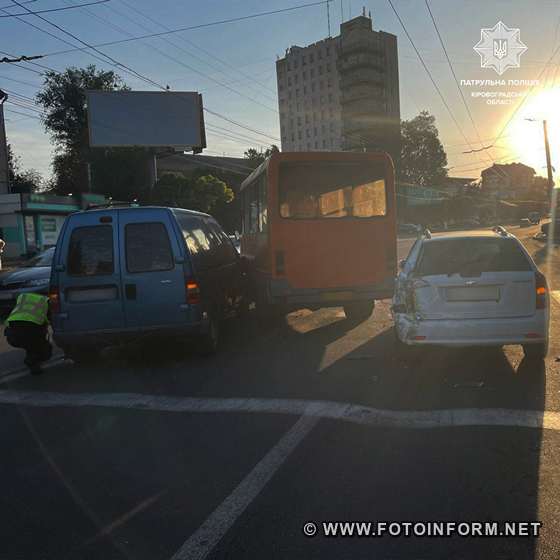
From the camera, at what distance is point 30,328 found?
25.1ft

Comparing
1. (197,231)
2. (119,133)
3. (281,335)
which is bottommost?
(281,335)

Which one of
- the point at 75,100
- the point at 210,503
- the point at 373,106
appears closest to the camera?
the point at 210,503

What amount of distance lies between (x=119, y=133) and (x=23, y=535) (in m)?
41.3

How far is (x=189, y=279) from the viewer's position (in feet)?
24.7

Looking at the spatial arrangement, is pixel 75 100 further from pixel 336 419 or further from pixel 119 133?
pixel 336 419

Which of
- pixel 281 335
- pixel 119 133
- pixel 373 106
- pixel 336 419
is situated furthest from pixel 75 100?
pixel 336 419

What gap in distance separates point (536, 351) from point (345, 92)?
326 feet

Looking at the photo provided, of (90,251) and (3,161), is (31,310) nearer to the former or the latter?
(90,251)

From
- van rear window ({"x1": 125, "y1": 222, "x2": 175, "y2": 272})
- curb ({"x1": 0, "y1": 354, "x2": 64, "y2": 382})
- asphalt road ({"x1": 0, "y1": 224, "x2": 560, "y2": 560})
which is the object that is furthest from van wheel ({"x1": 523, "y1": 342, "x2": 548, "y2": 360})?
curb ({"x1": 0, "y1": 354, "x2": 64, "y2": 382})

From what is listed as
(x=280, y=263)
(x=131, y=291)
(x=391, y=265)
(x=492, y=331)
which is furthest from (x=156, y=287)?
(x=391, y=265)

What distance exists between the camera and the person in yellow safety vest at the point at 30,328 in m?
7.57

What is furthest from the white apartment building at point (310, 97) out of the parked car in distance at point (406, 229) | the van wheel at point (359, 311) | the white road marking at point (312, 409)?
the white road marking at point (312, 409)

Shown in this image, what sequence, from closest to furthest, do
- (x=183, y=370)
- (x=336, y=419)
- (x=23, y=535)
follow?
(x=23, y=535) → (x=336, y=419) → (x=183, y=370)

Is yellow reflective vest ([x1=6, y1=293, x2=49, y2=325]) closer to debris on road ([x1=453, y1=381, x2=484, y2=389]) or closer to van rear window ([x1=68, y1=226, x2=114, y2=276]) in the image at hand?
van rear window ([x1=68, y1=226, x2=114, y2=276])
